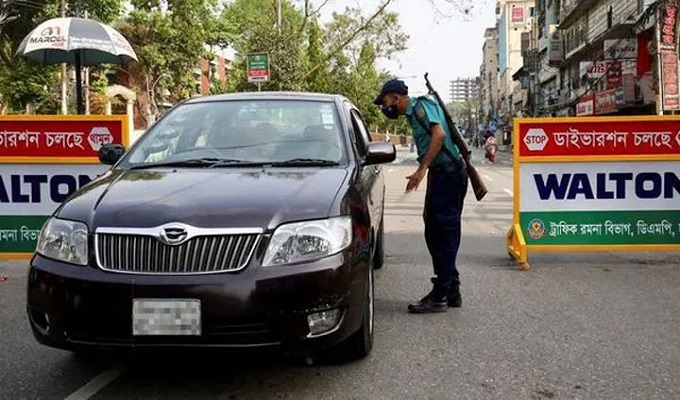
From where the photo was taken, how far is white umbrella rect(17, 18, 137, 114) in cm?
1083

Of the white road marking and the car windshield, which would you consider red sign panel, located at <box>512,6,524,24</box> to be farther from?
the white road marking

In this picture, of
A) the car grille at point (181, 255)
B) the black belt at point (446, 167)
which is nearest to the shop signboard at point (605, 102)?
the black belt at point (446, 167)

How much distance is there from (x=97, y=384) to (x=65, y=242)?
2.68ft

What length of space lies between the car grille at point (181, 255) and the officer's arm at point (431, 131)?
204cm

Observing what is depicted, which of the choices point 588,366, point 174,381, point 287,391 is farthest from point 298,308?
point 588,366

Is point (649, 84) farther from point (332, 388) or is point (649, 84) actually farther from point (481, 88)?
point (481, 88)

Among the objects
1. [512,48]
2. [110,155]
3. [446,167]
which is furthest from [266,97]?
[512,48]

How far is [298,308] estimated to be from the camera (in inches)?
129

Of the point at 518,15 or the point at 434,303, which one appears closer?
the point at 434,303

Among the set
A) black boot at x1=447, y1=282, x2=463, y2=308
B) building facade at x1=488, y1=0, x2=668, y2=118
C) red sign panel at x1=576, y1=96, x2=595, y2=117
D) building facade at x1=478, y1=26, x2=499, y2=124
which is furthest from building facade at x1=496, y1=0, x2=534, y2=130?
black boot at x1=447, y1=282, x2=463, y2=308

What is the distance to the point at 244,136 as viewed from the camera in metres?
4.64

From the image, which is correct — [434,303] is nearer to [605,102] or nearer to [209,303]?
[209,303]

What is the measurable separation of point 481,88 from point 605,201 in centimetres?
15146

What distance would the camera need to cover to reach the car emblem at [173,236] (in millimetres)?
3225
